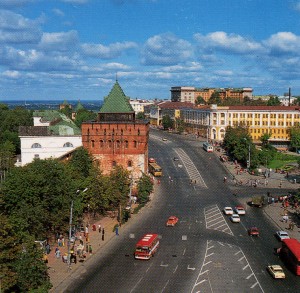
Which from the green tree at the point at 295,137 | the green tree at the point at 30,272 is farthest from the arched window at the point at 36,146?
the green tree at the point at 295,137

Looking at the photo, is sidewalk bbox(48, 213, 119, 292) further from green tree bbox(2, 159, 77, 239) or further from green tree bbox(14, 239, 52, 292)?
green tree bbox(14, 239, 52, 292)

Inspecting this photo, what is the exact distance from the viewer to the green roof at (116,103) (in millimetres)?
89438

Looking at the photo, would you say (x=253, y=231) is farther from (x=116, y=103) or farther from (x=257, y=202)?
(x=116, y=103)

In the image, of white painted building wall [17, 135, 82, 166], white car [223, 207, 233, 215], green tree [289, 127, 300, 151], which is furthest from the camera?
green tree [289, 127, 300, 151]

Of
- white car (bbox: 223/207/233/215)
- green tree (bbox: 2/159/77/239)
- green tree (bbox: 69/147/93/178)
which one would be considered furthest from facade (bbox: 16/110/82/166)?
green tree (bbox: 2/159/77/239)

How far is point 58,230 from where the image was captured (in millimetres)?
55688

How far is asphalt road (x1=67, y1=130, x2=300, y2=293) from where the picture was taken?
42000 millimetres

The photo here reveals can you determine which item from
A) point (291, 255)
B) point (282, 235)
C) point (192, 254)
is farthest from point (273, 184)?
point (291, 255)

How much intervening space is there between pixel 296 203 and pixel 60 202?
4141cm

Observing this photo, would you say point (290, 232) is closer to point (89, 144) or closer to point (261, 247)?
point (261, 247)

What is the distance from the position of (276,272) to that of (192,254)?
404 inches

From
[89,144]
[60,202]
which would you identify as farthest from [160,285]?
[89,144]

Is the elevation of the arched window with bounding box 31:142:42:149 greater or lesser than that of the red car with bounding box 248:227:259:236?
greater

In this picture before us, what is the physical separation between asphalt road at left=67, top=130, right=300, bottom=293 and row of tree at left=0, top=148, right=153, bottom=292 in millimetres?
5229
